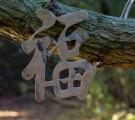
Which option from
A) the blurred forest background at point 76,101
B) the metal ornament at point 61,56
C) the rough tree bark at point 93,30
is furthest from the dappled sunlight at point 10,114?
the metal ornament at point 61,56

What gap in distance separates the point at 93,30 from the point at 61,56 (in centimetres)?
18

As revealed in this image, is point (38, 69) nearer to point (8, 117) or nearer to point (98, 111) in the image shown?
point (98, 111)

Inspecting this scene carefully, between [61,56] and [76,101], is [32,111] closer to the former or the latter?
[76,101]

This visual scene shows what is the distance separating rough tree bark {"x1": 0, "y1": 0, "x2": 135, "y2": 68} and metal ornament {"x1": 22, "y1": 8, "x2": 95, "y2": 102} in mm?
45

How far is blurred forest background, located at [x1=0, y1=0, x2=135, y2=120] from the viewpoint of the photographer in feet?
19.5

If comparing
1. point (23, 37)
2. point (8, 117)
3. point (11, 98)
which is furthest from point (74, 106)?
point (23, 37)

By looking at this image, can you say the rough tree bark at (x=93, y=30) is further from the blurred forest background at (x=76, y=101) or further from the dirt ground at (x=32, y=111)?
the dirt ground at (x=32, y=111)

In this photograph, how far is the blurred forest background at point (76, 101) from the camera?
19.5 ft

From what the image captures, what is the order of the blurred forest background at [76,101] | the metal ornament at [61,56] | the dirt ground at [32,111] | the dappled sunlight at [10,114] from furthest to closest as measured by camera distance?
the dappled sunlight at [10,114] < the dirt ground at [32,111] < the blurred forest background at [76,101] < the metal ornament at [61,56]

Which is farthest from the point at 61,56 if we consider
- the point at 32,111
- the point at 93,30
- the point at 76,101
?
the point at 32,111

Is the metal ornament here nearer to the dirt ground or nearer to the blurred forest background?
the blurred forest background

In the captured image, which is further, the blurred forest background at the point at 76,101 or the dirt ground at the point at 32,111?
the dirt ground at the point at 32,111

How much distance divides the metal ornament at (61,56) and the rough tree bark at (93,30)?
0.04 metres

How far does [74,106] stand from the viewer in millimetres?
7590
